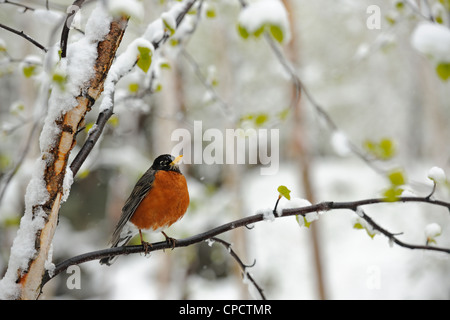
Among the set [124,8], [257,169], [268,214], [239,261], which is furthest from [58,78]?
[257,169]

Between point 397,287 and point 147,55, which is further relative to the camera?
point 397,287

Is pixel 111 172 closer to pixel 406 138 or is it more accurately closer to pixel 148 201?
pixel 148 201

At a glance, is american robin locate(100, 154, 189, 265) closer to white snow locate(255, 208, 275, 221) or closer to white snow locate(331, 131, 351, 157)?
white snow locate(255, 208, 275, 221)

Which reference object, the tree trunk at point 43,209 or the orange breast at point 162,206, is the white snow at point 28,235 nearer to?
the tree trunk at point 43,209

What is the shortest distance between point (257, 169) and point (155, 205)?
8720 mm

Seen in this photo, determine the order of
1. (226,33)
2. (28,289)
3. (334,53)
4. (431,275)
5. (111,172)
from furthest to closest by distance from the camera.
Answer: (334,53)
(111,172)
(431,275)
(226,33)
(28,289)

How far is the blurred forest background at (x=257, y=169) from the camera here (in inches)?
178

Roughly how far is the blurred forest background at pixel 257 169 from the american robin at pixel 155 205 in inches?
16.7

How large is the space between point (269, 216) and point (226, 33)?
4.88 meters

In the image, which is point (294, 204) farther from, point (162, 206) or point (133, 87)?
point (133, 87)

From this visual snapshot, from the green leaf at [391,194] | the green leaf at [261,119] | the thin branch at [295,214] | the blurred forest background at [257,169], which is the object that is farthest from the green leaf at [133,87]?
the green leaf at [391,194]

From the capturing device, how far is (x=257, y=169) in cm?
1016
